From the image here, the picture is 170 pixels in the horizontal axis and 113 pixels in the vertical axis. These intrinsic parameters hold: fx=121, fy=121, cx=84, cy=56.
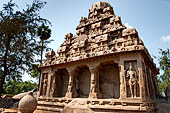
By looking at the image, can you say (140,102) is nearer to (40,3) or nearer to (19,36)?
(19,36)

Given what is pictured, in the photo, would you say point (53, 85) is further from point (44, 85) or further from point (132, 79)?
point (132, 79)

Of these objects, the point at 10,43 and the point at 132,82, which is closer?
the point at 132,82

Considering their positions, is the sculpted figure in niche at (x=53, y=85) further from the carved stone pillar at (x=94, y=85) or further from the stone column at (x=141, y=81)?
the stone column at (x=141, y=81)

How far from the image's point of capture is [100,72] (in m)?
10.1

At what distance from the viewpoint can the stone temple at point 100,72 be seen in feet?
24.2

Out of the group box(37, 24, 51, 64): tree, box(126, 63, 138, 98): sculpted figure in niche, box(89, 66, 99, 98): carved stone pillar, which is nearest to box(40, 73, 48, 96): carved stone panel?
box(89, 66, 99, 98): carved stone pillar

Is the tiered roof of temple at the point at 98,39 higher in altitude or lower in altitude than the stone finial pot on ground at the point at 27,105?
higher

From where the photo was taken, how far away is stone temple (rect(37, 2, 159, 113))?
24.2ft

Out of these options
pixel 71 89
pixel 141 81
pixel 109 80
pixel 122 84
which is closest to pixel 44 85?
pixel 71 89

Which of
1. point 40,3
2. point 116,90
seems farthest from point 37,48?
point 116,90

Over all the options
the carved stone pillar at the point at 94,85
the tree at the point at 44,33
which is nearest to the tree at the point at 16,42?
the tree at the point at 44,33

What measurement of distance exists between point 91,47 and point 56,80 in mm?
4664

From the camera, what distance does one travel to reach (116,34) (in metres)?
9.94

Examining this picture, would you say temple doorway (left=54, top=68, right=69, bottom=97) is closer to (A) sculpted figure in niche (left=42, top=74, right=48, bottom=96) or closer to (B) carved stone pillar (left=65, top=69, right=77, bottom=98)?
(A) sculpted figure in niche (left=42, top=74, right=48, bottom=96)
